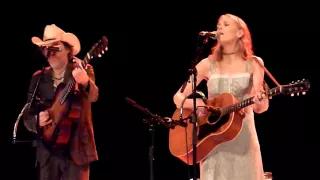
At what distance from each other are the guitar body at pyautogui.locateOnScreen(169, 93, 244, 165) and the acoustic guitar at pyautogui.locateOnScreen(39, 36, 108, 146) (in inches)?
36.1

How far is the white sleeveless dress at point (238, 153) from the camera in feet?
14.5

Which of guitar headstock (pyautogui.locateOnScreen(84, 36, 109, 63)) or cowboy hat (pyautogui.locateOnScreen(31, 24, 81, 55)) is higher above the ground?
cowboy hat (pyautogui.locateOnScreen(31, 24, 81, 55))

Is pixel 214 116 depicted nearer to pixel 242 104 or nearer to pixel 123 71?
pixel 242 104

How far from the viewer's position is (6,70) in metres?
6.91

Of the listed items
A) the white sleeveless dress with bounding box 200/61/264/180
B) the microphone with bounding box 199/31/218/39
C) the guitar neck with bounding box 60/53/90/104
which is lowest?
the white sleeveless dress with bounding box 200/61/264/180

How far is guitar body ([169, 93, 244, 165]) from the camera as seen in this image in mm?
4367

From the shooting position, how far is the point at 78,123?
4.93m

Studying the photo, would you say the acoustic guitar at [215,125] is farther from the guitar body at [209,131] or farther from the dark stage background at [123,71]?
the dark stage background at [123,71]

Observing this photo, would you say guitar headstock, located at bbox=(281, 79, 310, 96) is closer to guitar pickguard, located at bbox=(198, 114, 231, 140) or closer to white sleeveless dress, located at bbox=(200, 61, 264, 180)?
white sleeveless dress, located at bbox=(200, 61, 264, 180)

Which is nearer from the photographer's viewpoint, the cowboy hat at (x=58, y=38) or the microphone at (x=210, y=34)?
the microphone at (x=210, y=34)

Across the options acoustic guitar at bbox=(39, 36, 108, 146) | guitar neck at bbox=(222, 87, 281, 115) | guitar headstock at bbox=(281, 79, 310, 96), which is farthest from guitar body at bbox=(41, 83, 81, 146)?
guitar headstock at bbox=(281, 79, 310, 96)

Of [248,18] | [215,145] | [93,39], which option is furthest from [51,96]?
[248,18]

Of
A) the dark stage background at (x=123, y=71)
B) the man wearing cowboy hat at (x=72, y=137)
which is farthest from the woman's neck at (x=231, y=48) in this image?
the dark stage background at (x=123, y=71)

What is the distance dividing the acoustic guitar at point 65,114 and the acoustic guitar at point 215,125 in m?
0.92
